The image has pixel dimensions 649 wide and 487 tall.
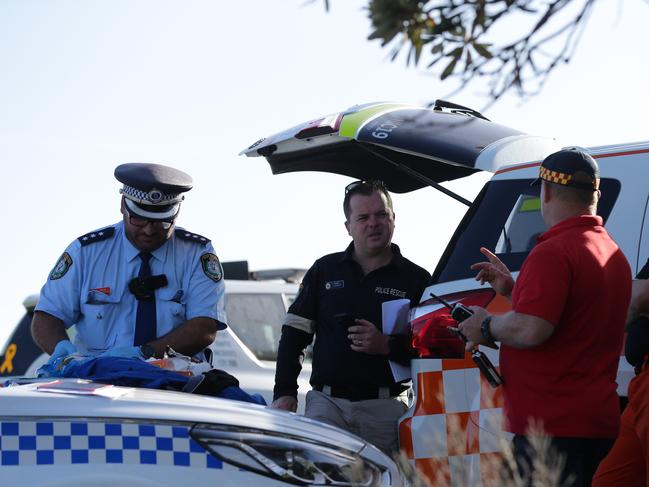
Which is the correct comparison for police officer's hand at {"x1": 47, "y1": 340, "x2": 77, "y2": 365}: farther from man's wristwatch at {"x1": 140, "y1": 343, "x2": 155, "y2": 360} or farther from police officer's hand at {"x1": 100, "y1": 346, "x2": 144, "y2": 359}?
man's wristwatch at {"x1": 140, "y1": 343, "x2": 155, "y2": 360}

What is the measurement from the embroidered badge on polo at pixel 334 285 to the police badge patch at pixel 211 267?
23.7 inches

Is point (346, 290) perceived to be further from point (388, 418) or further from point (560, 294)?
point (560, 294)

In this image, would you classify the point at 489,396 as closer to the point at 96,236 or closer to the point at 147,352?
the point at 147,352

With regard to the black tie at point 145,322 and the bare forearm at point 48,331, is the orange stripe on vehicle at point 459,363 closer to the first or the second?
the black tie at point 145,322

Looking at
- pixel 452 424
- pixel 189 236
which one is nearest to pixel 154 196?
pixel 189 236

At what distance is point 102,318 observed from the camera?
515cm

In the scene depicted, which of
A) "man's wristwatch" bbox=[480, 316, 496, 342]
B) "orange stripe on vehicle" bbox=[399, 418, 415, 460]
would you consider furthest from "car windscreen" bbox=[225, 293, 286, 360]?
"man's wristwatch" bbox=[480, 316, 496, 342]

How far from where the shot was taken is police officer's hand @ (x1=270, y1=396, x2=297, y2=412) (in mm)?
5762

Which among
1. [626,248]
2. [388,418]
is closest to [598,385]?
[626,248]

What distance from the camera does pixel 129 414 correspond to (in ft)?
12.5

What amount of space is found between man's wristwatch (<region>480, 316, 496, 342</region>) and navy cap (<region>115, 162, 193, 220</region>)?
4.96 feet

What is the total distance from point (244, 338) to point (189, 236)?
3349mm

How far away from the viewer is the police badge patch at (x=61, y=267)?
17.2 ft

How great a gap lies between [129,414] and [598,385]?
5.22ft
